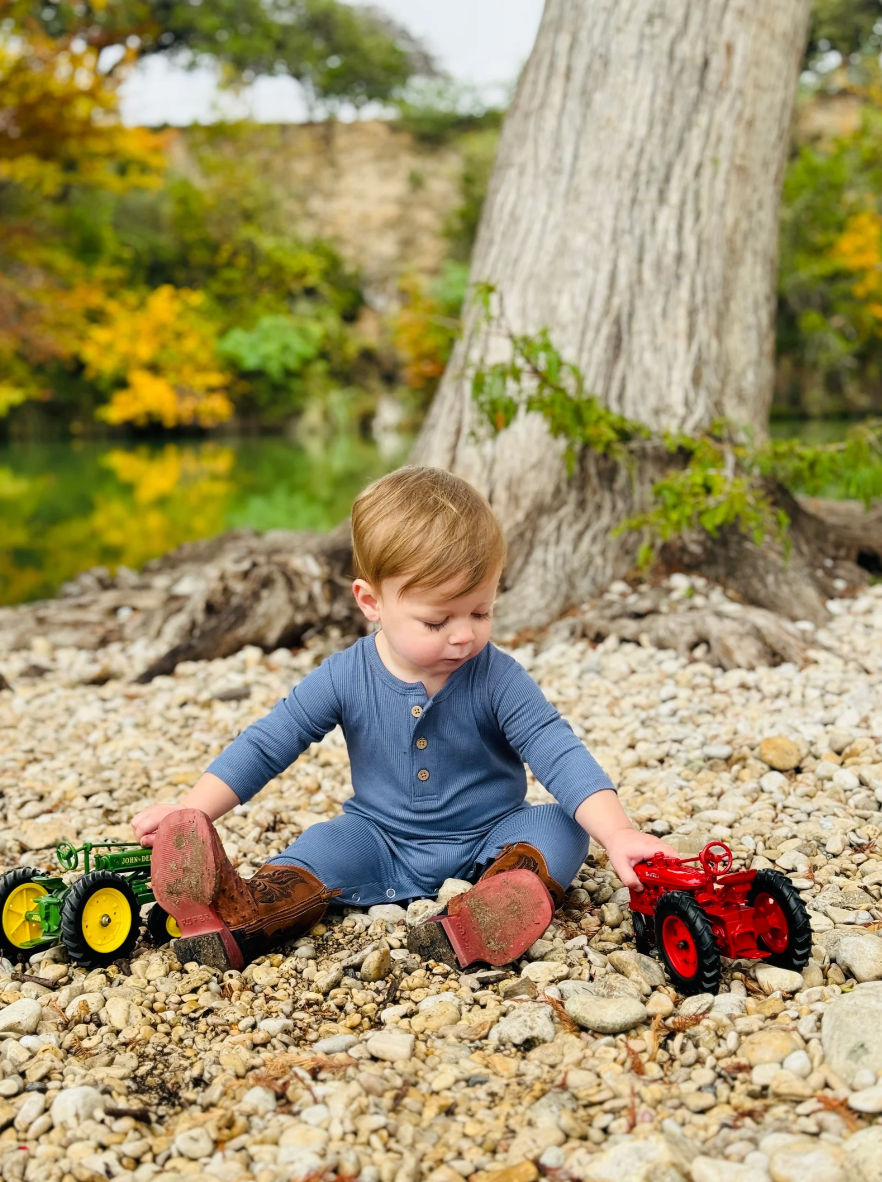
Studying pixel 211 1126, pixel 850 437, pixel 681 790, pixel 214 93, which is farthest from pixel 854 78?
pixel 211 1126

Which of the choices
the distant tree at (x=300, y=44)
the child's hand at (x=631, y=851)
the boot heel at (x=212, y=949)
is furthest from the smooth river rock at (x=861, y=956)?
the distant tree at (x=300, y=44)

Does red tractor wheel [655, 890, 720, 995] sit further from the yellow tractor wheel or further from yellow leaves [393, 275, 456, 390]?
yellow leaves [393, 275, 456, 390]

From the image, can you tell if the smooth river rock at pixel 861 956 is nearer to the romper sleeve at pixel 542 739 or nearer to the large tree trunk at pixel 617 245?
the romper sleeve at pixel 542 739

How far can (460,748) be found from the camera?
2104 millimetres

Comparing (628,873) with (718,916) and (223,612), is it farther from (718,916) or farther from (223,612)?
(223,612)

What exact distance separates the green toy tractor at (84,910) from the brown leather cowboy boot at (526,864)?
61 centimetres

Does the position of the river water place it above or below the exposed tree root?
below

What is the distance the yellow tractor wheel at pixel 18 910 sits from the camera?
1.90 m

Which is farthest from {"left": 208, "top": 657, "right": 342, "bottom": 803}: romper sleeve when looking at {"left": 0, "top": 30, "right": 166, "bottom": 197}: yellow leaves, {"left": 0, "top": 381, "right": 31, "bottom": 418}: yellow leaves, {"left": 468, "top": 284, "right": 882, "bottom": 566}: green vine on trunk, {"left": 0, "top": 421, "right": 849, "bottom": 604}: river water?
{"left": 0, "top": 381, "right": 31, "bottom": 418}: yellow leaves

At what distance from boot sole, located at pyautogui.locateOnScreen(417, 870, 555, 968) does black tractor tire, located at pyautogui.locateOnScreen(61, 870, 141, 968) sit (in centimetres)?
59

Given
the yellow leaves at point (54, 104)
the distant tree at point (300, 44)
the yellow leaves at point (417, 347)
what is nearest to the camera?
the yellow leaves at point (54, 104)

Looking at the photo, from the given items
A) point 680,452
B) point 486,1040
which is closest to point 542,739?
point 486,1040

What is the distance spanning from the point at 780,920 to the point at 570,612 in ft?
7.84

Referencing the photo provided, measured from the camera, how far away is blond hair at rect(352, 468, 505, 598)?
1.87 m
